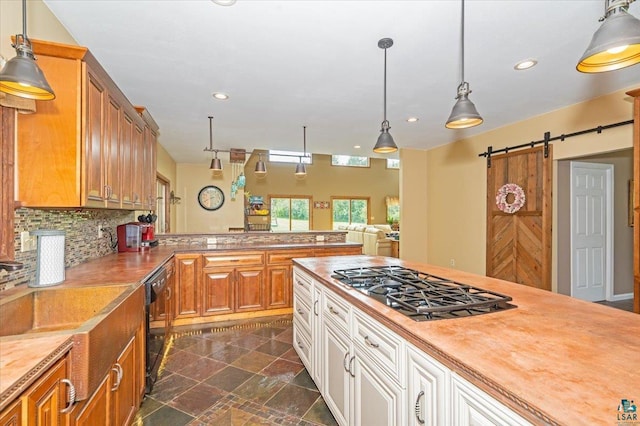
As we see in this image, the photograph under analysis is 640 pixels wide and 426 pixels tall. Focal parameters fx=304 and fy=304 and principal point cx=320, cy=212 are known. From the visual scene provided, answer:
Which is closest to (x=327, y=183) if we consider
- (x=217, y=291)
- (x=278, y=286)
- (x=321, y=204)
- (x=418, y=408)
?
(x=321, y=204)

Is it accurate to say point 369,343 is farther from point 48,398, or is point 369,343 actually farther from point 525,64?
point 525,64

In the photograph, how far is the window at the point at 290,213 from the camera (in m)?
11.8

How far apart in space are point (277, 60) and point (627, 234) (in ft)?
19.1

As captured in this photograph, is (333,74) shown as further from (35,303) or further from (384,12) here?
(35,303)

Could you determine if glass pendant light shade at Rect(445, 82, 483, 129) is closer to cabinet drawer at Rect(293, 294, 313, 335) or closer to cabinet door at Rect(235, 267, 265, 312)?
cabinet drawer at Rect(293, 294, 313, 335)

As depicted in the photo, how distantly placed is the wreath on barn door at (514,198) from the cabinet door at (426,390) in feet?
13.5

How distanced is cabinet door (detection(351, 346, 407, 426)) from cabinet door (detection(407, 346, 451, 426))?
76 mm

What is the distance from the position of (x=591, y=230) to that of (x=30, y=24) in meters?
6.29

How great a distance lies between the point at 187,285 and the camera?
3.50m

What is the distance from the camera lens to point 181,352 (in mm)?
2900

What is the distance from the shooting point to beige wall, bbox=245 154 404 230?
11625mm

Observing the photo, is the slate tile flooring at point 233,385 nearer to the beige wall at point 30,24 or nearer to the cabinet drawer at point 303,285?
the cabinet drawer at point 303,285

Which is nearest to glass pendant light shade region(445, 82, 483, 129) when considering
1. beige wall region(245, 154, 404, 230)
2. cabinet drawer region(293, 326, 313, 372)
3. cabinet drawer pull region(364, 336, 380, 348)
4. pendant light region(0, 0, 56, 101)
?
cabinet drawer pull region(364, 336, 380, 348)

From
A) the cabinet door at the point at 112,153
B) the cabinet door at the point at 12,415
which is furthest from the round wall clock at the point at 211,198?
the cabinet door at the point at 12,415
